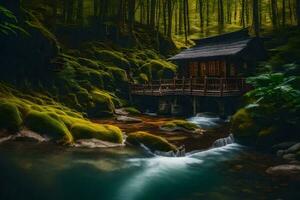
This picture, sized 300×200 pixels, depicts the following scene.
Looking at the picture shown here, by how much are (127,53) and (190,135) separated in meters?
20.6

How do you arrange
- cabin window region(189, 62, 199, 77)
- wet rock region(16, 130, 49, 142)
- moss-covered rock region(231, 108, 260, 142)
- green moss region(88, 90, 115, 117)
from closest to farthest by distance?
wet rock region(16, 130, 49, 142) < moss-covered rock region(231, 108, 260, 142) < green moss region(88, 90, 115, 117) < cabin window region(189, 62, 199, 77)

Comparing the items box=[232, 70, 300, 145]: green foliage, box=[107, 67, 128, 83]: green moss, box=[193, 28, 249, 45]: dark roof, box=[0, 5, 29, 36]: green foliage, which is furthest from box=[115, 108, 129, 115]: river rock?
box=[232, 70, 300, 145]: green foliage

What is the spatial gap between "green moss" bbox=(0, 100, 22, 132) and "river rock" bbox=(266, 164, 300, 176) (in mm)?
10968

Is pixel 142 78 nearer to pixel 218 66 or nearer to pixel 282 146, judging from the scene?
pixel 218 66

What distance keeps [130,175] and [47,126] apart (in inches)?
215

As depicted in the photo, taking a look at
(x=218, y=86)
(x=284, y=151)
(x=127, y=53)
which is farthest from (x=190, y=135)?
(x=127, y=53)

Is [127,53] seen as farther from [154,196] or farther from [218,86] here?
[154,196]

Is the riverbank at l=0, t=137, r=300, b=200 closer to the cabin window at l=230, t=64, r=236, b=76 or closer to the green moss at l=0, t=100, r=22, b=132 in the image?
the green moss at l=0, t=100, r=22, b=132

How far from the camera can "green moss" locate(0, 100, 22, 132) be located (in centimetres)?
1529

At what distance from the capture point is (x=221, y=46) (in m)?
31.4

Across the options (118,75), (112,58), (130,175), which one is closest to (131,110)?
(118,75)

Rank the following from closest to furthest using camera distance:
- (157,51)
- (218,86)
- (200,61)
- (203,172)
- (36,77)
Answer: (203,172), (36,77), (218,86), (200,61), (157,51)

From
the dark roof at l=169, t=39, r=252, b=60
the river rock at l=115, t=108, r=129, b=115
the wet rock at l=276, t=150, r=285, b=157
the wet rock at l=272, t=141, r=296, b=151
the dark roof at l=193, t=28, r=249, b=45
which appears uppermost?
the dark roof at l=193, t=28, r=249, b=45

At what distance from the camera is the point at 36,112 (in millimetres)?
16625
